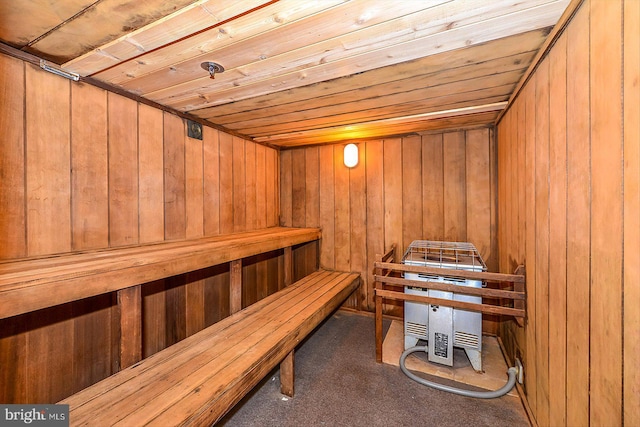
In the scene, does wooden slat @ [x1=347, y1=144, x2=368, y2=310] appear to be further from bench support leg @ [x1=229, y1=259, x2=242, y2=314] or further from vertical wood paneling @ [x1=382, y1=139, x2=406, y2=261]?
bench support leg @ [x1=229, y1=259, x2=242, y2=314]

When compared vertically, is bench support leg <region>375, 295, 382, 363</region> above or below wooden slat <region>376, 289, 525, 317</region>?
below

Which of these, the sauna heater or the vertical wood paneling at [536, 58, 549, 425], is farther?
the sauna heater

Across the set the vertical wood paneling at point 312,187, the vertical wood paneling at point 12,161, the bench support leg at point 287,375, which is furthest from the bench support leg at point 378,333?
the vertical wood paneling at point 12,161

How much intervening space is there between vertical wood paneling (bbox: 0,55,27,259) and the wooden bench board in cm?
13

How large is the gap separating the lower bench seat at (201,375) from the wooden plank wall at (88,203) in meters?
0.52

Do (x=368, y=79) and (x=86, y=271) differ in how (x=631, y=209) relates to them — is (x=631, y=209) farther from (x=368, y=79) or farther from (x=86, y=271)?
(x=86, y=271)

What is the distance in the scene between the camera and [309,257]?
3.73m

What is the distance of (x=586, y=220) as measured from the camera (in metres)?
1.04

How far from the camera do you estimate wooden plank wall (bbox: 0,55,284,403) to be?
141cm

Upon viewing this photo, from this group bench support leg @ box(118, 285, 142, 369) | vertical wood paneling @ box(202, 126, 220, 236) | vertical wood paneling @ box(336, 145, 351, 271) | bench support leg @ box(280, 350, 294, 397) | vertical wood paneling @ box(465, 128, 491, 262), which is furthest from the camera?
vertical wood paneling @ box(336, 145, 351, 271)

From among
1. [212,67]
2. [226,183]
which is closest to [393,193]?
[226,183]

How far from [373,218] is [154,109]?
101 inches

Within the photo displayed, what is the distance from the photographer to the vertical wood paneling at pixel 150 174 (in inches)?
79.4

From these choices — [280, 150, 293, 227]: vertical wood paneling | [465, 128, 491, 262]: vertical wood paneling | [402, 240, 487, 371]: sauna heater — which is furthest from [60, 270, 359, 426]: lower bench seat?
[465, 128, 491, 262]: vertical wood paneling
